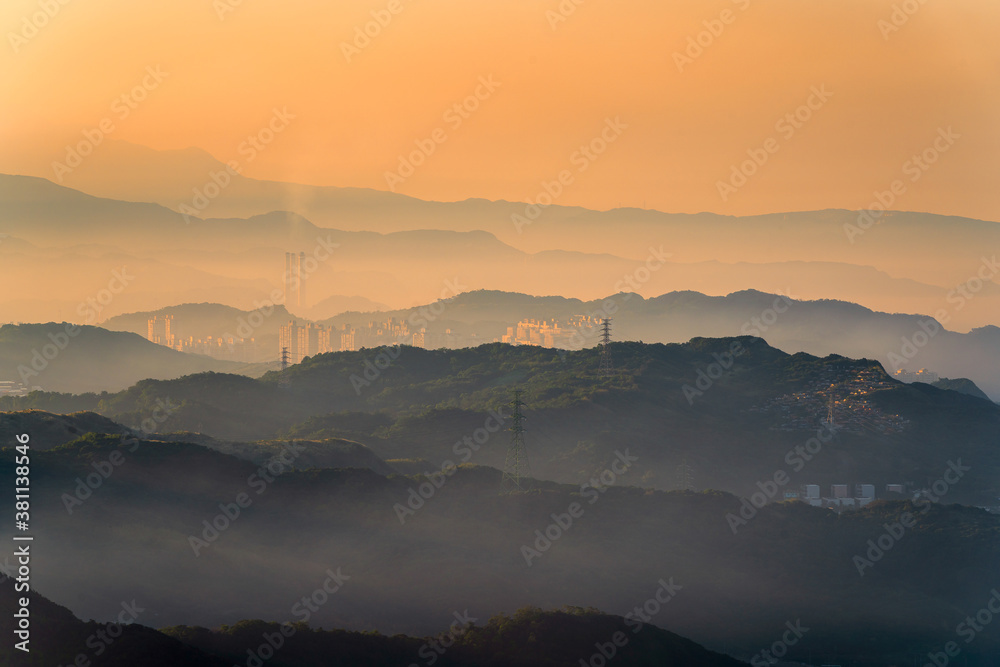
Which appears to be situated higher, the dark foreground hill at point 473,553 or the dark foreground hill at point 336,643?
the dark foreground hill at point 473,553

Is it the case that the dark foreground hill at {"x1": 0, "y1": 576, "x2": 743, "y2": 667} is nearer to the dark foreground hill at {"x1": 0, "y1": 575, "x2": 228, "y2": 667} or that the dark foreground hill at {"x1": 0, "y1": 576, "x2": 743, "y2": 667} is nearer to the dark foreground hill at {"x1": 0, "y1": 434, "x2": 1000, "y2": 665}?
the dark foreground hill at {"x1": 0, "y1": 575, "x2": 228, "y2": 667}

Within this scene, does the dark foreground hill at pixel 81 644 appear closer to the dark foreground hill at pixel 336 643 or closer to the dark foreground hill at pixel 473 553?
the dark foreground hill at pixel 336 643

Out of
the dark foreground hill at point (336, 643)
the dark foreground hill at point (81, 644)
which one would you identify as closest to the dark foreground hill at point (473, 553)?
the dark foreground hill at point (336, 643)

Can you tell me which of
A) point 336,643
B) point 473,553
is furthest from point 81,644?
point 473,553

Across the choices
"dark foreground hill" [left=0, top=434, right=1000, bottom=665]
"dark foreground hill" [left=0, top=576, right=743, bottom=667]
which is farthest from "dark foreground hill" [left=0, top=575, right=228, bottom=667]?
"dark foreground hill" [left=0, top=434, right=1000, bottom=665]

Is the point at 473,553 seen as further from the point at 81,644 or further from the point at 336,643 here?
the point at 81,644

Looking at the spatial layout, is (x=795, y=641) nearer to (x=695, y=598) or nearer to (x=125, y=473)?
(x=695, y=598)

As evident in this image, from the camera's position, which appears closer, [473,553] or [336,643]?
[336,643]

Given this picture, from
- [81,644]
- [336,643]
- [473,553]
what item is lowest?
[81,644]

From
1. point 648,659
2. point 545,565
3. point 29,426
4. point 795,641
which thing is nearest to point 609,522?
point 545,565
